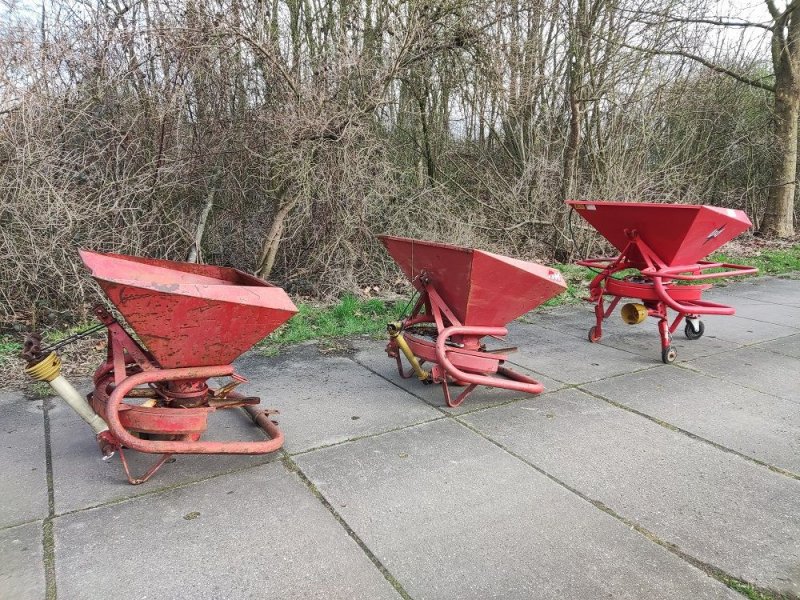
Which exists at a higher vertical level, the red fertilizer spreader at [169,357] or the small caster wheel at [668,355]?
the red fertilizer spreader at [169,357]

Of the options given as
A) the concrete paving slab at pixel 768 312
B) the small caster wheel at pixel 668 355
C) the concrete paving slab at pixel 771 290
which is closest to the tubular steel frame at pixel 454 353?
the small caster wheel at pixel 668 355

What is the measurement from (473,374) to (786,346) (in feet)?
10.9

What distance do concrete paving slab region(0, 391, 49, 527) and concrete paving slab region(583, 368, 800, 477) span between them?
Answer: 10.9 feet

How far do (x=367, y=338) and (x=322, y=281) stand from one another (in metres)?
1.58

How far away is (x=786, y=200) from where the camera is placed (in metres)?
11.8

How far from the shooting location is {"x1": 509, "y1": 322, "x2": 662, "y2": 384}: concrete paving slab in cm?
436

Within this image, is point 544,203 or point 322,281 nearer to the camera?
point 322,281

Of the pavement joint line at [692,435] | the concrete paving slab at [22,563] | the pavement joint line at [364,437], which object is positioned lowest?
the concrete paving slab at [22,563]

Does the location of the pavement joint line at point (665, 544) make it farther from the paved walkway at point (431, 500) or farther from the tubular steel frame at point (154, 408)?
the tubular steel frame at point (154, 408)

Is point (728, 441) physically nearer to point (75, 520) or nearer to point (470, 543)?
point (470, 543)

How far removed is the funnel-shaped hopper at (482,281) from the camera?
343cm

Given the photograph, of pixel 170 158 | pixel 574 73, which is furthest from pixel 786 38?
pixel 170 158

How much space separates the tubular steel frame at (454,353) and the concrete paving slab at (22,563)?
2163mm

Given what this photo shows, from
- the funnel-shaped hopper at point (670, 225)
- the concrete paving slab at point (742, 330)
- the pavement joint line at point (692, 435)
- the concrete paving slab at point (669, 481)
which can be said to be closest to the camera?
the concrete paving slab at point (669, 481)
